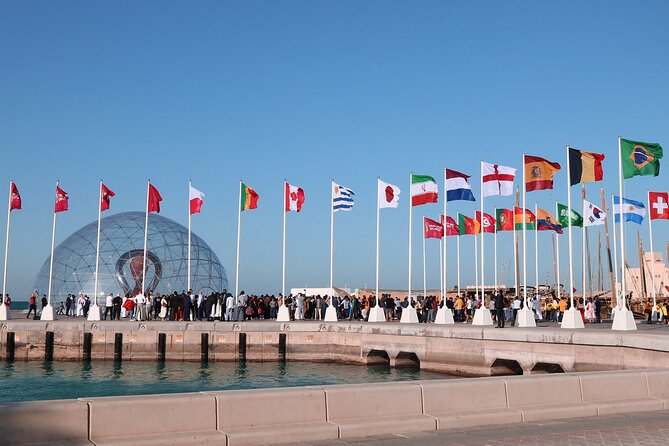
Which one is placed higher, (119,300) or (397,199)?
(397,199)

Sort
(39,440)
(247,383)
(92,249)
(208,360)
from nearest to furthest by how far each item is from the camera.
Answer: (39,440) < (247,383) < (208,360) < (92,249)

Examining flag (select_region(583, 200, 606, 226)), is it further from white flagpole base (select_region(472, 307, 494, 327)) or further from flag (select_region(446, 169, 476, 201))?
white flagpole base (select_region(472, 307, 494, 327))

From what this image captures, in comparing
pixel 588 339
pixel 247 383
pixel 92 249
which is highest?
pixel 92 249

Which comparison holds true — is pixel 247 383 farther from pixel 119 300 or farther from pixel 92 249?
pixel 92 249

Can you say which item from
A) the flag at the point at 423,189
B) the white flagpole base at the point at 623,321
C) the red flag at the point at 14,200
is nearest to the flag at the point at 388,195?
the flag at the point at 423,189

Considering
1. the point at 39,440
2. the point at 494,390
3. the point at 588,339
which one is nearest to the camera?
the point at 39,440

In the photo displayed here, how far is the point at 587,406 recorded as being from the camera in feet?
43.3

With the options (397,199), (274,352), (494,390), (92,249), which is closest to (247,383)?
(274,352)

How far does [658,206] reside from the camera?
36.0m

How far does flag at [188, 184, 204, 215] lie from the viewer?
137 feet

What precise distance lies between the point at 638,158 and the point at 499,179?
22.2 ft

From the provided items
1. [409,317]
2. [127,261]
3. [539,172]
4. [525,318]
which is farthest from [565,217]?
[127,261]

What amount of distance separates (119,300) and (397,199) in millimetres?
17059

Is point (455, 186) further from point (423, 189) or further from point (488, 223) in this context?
point (488, 223)
